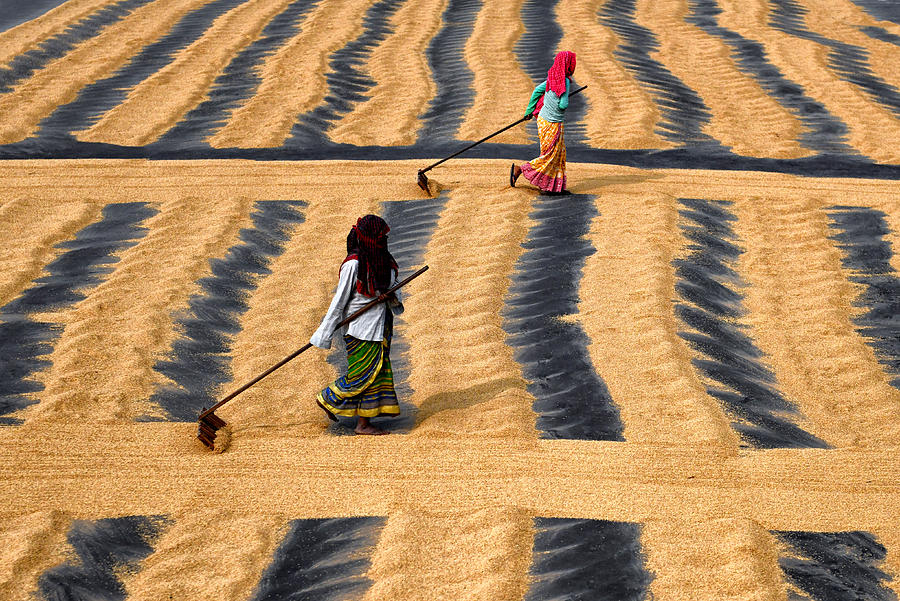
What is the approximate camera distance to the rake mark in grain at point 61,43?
13508 mm

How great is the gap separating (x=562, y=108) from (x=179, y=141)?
462 centimetres

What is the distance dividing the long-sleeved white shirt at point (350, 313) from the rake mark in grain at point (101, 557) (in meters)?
1.35

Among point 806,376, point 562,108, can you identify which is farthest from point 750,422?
point 562,108

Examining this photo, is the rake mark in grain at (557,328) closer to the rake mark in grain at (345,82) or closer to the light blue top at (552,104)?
the light blue top at (552,104)

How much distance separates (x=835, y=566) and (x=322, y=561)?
2389mm

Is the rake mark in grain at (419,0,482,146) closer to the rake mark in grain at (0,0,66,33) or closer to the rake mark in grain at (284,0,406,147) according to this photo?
the rake mark in grain at (284,0,406,147)

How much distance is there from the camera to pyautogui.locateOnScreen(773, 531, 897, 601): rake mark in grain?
170 inches

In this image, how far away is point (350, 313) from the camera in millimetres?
5539

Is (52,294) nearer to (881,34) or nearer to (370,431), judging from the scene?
(370,431)

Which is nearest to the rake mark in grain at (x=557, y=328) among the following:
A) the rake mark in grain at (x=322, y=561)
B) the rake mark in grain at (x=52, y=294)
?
the rake mark in grain at (x=322, y=561)

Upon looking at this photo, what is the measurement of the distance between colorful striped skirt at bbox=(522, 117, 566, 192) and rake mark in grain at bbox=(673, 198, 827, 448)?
1242 millimetres

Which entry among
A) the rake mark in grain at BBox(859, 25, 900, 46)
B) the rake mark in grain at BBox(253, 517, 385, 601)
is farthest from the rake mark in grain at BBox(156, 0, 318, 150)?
the rake mark in grain at BBox(859, 25, 900, 46)

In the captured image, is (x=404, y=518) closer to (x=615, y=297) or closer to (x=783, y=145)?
(x=615, y=297)

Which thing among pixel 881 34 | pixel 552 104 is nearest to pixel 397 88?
pixel 552 104
